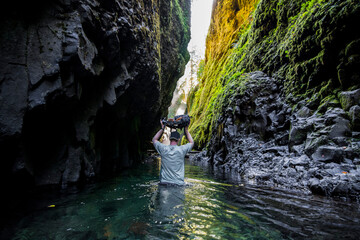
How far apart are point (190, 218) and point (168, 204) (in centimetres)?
65

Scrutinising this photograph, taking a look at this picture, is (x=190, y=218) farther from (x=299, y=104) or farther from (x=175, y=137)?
(x=299, y=104)

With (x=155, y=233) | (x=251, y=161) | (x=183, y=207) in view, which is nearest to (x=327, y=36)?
(x=251, y=161)

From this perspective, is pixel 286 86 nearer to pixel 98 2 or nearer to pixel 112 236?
pixel 98 2

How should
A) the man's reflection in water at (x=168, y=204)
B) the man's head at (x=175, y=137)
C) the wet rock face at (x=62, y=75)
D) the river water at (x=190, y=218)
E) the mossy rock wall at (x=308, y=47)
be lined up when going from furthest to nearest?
the mossy rock wall at (x=308, y=47) < the man's head at (x=175, y=137) < the wet rock face at (x=62, y=75) < the man's reflection in water at (x=168, y=204) < the river water at (x=190, y=218)

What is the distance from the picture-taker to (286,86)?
23.4 feet

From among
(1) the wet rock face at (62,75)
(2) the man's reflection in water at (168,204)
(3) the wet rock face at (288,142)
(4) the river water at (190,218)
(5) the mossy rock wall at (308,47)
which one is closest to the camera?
(4) the river water at (190,218)

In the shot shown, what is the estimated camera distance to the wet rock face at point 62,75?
3248 mm

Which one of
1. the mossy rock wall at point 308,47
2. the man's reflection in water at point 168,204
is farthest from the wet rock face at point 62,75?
the mossy rock wall at point 308,47

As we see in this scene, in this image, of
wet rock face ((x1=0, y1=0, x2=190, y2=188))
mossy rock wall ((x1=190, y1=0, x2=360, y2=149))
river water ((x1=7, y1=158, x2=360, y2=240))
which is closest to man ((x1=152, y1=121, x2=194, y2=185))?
river water ((x1=7, y1=158, x2=360, y2=240))

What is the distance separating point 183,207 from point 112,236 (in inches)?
47.8

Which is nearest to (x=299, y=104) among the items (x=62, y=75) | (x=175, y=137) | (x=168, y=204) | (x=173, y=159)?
(x=175, y=137)

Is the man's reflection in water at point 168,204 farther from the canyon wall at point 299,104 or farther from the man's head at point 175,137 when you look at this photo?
the canyon wall at point 299,104

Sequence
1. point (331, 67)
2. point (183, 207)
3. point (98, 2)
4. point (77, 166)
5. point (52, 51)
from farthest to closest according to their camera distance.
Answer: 1. point (331, 67)
2. point (77, 166)
3. point (98, 2)
4. point (52, 51)
5. point (183, 207)

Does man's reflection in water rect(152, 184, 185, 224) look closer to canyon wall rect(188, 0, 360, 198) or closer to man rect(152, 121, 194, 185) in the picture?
man rect(152, 121, 194, 185)
